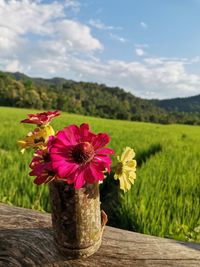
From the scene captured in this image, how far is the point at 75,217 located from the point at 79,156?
22 centimetres

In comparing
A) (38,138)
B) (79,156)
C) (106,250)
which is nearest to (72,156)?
(79,156)

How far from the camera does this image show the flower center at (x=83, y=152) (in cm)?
109

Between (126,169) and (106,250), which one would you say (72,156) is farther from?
(106,250)

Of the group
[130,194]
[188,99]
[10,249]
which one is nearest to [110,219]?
[130,194]

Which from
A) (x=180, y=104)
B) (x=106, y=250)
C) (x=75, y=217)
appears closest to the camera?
(x=75, y=217)

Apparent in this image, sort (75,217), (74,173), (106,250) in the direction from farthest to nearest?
(106,250) < (75,217) < (74,173)

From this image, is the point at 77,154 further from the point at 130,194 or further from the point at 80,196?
the point at 130,194

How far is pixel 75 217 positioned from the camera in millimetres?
1173

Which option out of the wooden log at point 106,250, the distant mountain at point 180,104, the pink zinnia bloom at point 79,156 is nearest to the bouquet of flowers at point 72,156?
the pink zinnia bloom at point 79,156

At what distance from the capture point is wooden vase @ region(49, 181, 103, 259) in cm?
115

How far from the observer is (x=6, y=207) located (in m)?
1.68

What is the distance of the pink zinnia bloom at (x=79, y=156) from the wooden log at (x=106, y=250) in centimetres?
34

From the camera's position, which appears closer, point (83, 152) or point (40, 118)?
point (83, 152)

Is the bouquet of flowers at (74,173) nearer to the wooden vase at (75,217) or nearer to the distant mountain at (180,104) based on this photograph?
the wooden vase at (75,217)
